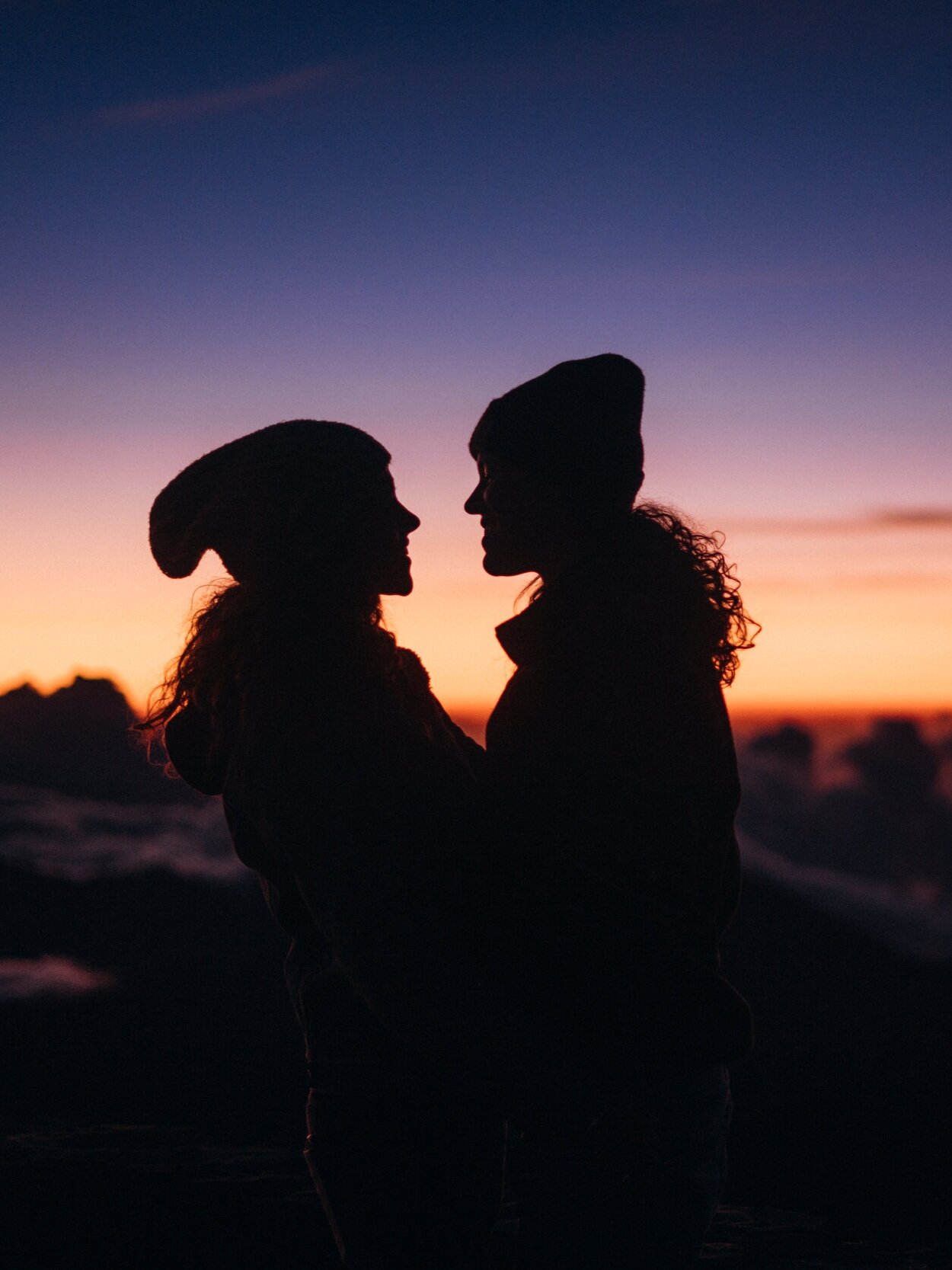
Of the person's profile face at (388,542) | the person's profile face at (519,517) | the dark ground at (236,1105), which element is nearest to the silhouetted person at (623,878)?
the person's profile face at (519,517)

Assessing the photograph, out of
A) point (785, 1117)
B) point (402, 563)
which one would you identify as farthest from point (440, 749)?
point (785, 1117)

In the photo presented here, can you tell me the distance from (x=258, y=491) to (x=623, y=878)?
1.04 m

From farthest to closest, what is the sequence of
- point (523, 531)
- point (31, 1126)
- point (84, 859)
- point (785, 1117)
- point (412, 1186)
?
point (84, 859), point (785, 1117), point (31, 1126), point (523, 531), point (412, 1186)

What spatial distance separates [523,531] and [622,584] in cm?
31

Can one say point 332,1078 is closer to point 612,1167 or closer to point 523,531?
point 612,1167

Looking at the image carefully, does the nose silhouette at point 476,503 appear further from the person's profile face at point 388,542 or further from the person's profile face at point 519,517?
the person's profile face at point 388,542

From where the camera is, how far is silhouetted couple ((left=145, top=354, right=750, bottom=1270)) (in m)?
1.69

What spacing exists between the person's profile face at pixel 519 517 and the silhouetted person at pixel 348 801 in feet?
0.67

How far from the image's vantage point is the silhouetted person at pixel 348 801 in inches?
67.6

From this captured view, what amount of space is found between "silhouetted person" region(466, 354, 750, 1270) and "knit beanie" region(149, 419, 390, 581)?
45 centimetres

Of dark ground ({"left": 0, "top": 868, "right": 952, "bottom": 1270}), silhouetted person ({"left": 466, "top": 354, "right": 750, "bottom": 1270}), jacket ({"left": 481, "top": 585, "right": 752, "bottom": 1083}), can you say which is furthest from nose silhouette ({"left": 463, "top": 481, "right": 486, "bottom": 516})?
dark ground ({"left": 0, "top": 868, "right": 952, "bottom": 1270})

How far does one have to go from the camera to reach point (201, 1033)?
141375 mm

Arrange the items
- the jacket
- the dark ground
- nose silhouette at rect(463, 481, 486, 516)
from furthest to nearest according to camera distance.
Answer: the dark ground, nose silhouette at rect(463, 481, 486, 516), the jacket

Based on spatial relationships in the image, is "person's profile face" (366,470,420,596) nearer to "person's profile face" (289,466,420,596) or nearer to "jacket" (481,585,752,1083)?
"person's profile face" (289,466,420,596)
